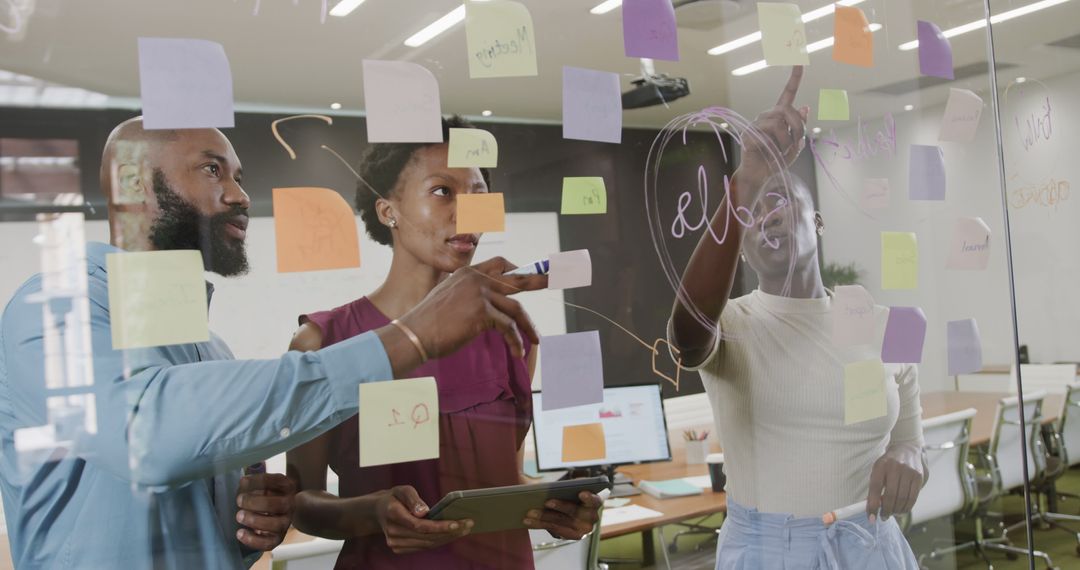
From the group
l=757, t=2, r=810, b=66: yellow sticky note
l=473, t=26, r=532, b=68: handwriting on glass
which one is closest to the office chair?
l=757, t=2, r=810, b=66: yellow sticky note

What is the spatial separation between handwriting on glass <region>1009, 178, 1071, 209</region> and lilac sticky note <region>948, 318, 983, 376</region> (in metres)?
0.43

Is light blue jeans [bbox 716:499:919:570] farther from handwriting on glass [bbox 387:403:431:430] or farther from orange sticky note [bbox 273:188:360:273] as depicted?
orange sticky note [bbox 273:188:360:273]

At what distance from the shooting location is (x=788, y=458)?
5.48 feet

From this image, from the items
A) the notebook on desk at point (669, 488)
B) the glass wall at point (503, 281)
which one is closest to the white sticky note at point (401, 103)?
the glass wall at point (503, 281)

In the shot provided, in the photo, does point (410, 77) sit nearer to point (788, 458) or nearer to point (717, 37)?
point (717, 37)

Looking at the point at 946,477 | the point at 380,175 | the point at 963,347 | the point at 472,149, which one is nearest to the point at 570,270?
the point at 472,149

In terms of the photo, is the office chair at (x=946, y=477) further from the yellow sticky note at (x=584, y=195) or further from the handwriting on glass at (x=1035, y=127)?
the yellow sticky note at (x=584, y=195)

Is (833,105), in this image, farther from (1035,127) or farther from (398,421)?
(398,421)

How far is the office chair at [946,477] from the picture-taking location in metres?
1.99

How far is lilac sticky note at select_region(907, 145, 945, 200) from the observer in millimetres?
1983

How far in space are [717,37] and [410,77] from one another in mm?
678

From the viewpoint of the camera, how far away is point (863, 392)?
1758 mm

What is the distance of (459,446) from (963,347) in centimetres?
137

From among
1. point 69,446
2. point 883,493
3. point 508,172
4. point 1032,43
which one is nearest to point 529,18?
point 508,172
